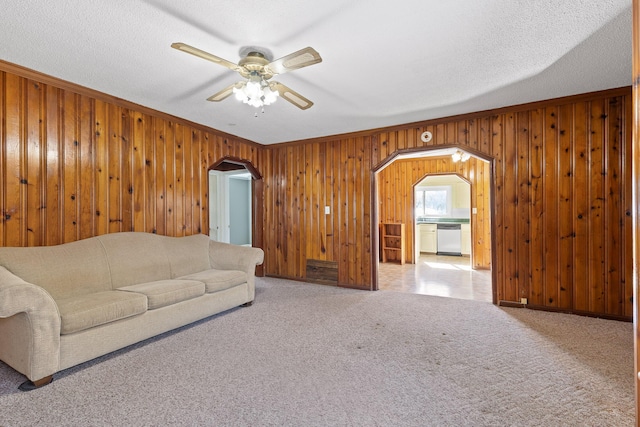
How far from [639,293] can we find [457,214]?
27.8 feet

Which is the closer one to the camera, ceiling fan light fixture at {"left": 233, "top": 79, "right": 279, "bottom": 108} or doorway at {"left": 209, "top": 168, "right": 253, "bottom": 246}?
ceiling fan light fixture at {"left": 233, "top": 79, "right": 279, "bottom": 108}

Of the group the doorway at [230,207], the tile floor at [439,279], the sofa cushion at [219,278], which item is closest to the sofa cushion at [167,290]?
the sofa cushion at [219,278]

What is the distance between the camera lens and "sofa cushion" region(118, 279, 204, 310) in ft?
9.15

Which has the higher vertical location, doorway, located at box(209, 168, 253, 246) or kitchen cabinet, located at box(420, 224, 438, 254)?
doorway, located at box(209, 168, 253, 246)

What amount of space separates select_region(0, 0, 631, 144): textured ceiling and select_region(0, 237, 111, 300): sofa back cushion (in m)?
1.66

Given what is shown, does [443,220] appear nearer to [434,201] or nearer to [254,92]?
[434,201]

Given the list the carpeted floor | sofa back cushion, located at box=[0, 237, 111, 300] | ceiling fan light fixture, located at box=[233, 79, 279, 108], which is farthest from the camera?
sofa back cushion, located at box=[0, 237, 111, 300]

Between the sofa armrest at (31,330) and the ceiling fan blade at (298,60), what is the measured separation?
7.61 ft

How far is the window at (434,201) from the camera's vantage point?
357 inches

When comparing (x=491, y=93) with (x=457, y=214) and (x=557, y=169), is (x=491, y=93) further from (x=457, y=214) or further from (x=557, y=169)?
(x=457, y=214)

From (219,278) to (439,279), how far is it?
403cm

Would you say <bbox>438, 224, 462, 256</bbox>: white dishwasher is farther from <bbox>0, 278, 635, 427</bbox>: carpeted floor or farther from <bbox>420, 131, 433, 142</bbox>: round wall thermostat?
<bbox>0, 278, 635, 427</bbox>: carpeted floor

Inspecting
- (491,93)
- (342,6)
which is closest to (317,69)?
(342,6)

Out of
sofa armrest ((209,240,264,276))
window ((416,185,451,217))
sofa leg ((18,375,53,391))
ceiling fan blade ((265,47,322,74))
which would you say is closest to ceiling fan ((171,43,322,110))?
ceiling fan blade ((265,47,322,74))
